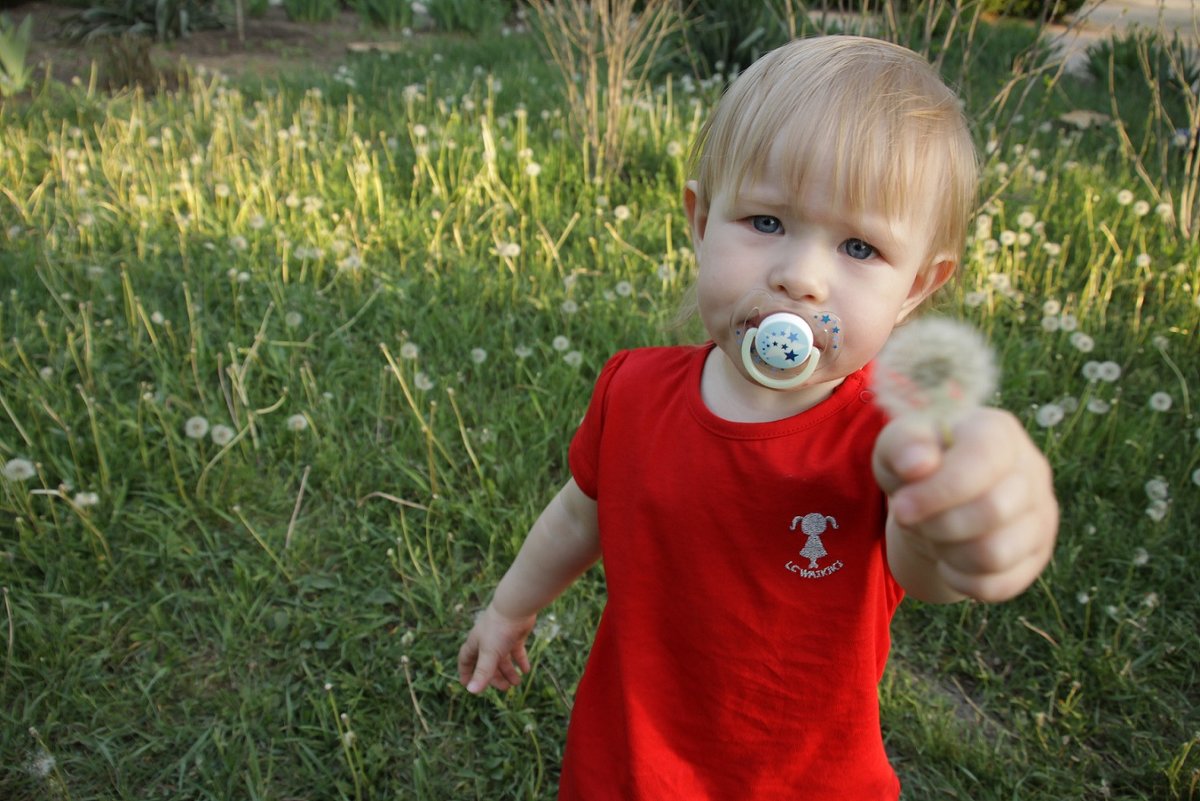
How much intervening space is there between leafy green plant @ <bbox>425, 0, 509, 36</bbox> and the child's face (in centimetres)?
668

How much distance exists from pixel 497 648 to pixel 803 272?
871mm

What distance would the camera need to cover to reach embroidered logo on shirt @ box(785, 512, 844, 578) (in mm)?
1157

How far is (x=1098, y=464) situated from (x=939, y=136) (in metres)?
1.80

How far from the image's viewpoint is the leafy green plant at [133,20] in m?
6.57

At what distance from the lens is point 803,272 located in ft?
3.51

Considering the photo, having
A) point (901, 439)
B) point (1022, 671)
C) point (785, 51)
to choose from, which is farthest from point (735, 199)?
point (1022, 671)

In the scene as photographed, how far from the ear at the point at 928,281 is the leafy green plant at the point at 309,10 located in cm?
717

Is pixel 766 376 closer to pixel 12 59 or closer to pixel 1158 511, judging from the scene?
pixel 1158 511

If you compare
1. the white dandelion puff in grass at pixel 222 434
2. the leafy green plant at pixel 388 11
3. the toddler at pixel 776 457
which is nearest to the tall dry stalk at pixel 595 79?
the white dandelion puff in grass at pixel 222 434

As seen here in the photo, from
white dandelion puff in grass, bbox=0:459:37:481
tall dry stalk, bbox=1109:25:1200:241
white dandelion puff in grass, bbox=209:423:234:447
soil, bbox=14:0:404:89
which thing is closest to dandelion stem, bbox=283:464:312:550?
white dandelion puff in grass, bbox=209:423:234:447

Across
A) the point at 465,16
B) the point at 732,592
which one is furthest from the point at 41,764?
the point at 465,16

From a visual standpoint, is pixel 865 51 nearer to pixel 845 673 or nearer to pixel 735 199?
pixel 735 199

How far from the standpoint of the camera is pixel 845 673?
48.7 inches

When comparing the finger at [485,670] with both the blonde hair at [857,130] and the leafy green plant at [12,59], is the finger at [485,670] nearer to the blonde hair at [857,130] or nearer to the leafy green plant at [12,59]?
the blonde hair at [857,130]
